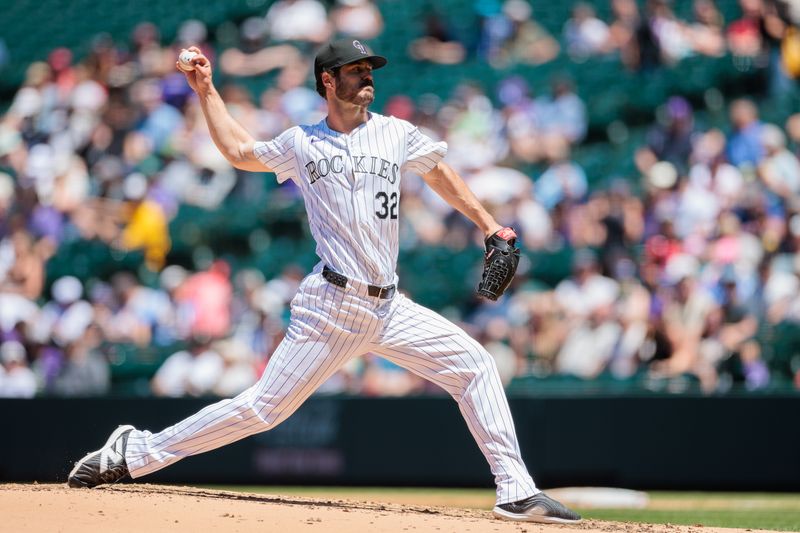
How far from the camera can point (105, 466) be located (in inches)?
211

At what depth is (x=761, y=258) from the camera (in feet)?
33.4

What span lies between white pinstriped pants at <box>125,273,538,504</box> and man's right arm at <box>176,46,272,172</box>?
606 mm

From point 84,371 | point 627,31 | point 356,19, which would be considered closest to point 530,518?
point 84,371

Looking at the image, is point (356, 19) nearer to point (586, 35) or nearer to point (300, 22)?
point (300, 22)

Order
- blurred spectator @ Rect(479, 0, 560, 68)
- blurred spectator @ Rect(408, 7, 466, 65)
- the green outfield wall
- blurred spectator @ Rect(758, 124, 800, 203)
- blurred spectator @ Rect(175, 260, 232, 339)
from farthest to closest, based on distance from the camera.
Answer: blurred spectator @ Rect(408, 7, 466, 65) < blurred spectator @ Rect(479, 0, 560, 68) < blurred spectator @ Rect(758, 124, 800, 203) < blurred spectator @ Rect(175, 260, 232, 339) < the green outfield wall

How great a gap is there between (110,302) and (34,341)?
2.42 feet

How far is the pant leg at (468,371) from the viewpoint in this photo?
17.0ft

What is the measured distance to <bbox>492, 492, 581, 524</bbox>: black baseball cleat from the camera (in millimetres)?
5129

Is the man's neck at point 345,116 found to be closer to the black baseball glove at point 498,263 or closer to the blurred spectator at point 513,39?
the black baseball glove at point 498,263

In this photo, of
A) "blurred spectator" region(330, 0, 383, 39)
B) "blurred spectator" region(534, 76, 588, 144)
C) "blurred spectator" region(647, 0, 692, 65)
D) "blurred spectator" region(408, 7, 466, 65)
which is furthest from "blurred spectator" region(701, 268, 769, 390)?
"blurred spectator" region(330, 0, 383, 39)

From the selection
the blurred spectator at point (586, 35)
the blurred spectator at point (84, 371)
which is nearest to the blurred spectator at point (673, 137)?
the blurred spectator at point (586, 35)

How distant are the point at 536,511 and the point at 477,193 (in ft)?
20.3

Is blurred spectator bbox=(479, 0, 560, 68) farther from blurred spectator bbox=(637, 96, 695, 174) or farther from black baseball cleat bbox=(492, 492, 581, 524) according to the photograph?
black baseball cleat bbox=(492, 492, 581, 524)

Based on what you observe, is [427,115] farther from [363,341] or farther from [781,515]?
[363,341]
